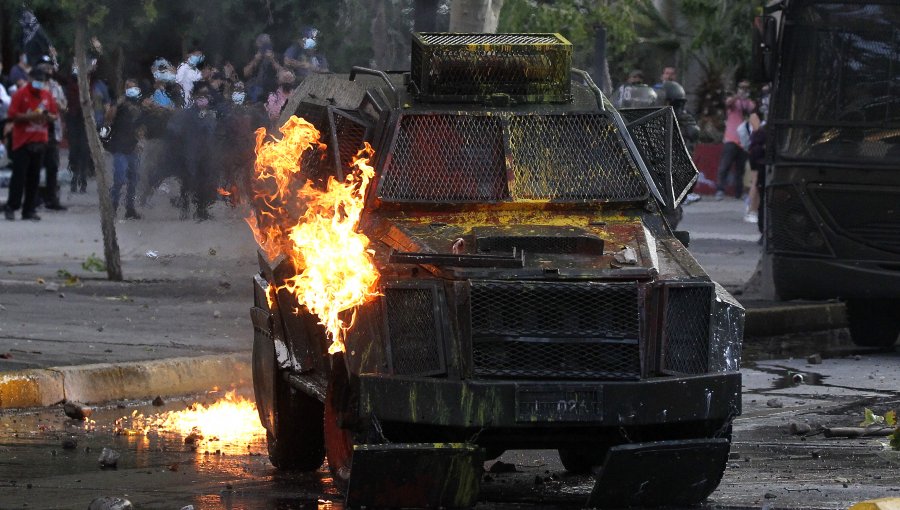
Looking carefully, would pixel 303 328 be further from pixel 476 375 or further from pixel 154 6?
pixel 154 6

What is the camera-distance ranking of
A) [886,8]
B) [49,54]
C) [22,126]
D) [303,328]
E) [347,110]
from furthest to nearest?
[49,54]
[22,126]
[886,8]
[347,110]
[303,328]

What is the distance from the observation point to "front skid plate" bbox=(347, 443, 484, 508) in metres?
A: 7.57

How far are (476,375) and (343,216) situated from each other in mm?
1363

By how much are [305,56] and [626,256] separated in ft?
27.8

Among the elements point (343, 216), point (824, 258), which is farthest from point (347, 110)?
point (824, 258)

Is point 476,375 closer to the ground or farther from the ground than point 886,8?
closer to the ground

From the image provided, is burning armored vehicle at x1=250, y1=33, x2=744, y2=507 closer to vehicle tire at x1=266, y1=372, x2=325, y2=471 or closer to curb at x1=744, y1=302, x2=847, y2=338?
vehicle tire at x1=266, y1=372, x2=325, y2=471

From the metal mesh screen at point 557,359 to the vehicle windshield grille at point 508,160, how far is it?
53.1 inches

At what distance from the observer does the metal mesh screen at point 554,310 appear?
780 centimetres

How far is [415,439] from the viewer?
311 inches

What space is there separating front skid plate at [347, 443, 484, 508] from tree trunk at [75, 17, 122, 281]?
380 inches

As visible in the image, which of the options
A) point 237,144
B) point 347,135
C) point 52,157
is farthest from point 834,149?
point 52,157

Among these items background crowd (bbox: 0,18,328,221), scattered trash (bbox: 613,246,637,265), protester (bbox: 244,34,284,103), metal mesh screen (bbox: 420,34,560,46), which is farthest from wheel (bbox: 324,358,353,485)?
protester (bbox: 244,34,284,103)

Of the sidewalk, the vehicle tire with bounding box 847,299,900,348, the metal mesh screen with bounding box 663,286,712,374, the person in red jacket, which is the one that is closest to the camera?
the metal mesh screen with bounding box 663,286,712,374
